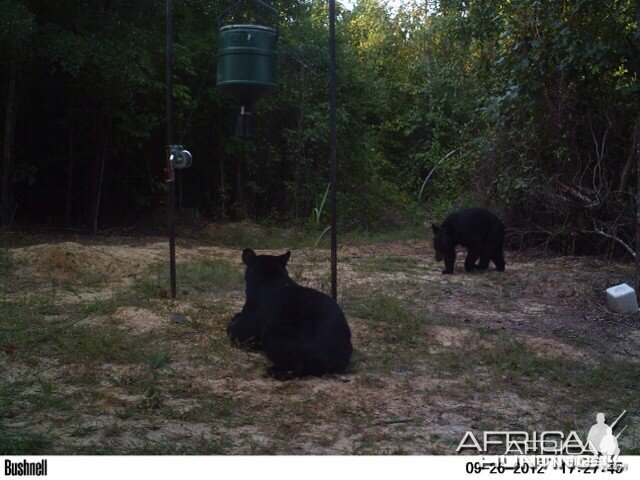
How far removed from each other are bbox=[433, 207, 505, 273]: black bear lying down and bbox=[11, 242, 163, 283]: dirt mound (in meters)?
4.36

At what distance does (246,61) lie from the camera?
7.70 m

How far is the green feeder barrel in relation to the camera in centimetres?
770

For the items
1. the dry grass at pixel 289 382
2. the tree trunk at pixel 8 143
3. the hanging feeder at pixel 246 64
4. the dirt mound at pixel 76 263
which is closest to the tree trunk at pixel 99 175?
the tree trunk at pixel 8 143

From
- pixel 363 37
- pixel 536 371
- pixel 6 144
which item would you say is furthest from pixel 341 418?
pixel 363 37

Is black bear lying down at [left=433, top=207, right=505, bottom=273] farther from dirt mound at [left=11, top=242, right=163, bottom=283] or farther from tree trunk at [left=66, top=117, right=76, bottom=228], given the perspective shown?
tree trunk at [left=66, top=117, right=76, bottom=228]

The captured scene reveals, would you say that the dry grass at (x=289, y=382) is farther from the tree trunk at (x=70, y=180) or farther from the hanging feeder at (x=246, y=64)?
the tree trunk at (x=70, y=180)

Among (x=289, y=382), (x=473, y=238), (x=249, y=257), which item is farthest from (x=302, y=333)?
(x=473, y=238)

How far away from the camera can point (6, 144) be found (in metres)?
14.6

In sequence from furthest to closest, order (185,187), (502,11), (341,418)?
(185,187)
(502,11)
(341,418)

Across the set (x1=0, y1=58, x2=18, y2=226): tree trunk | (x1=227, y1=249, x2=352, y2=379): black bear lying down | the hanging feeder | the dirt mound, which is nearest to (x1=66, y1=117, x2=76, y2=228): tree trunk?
(x1=0, y1=58, x2=18, y2=226): tree trunk

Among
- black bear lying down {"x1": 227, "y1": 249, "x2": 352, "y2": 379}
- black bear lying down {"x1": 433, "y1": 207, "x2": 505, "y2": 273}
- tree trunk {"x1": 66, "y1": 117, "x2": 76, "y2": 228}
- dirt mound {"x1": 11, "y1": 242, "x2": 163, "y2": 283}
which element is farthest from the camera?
tree trunk {"x1": 66, "y1": 117, "x2": 76, "y2": 228}

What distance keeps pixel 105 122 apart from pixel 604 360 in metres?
11.7

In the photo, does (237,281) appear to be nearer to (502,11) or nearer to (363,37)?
(502,11)

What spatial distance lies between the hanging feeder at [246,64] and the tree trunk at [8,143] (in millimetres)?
7620
